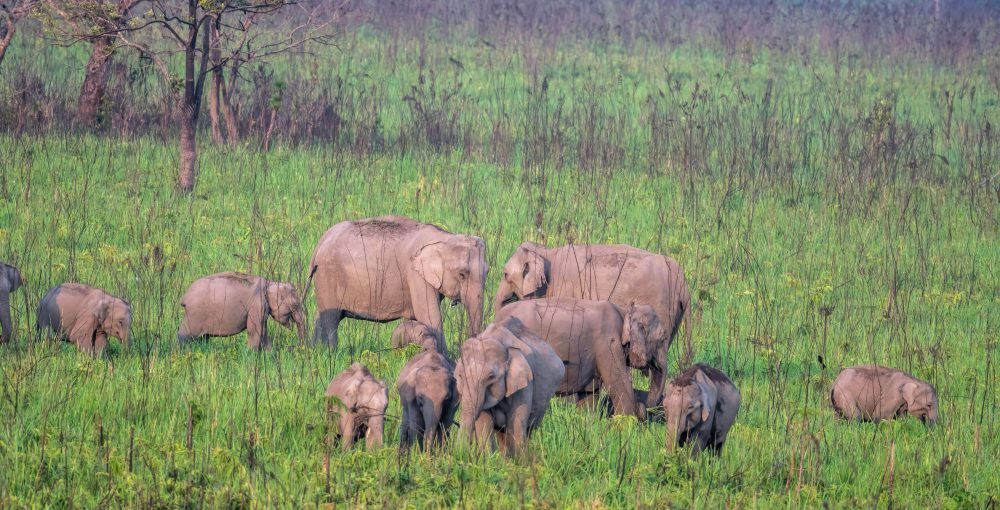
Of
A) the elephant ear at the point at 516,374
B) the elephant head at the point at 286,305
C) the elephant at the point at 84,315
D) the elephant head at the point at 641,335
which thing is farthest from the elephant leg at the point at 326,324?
the elephant ear at the point at 516,374

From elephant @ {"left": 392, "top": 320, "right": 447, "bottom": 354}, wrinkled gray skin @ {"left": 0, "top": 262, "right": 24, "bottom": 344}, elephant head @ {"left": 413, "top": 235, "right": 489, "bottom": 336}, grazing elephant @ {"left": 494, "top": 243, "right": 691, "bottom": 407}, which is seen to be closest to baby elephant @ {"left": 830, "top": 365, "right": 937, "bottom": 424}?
grazing elephant @ {"left": 494, "top": 243, "right": 691, "bottom": 407}

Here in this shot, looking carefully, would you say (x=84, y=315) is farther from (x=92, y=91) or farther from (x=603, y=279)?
(x=92, y=91)

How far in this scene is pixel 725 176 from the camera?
734 inches

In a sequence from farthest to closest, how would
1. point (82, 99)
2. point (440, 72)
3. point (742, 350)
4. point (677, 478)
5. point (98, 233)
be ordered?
point (440, 72) → point (82, 99) → point (98, 233) → point (742, 350) → point (677, 478)

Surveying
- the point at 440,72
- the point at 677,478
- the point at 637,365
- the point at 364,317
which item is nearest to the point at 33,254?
the point at 364,317

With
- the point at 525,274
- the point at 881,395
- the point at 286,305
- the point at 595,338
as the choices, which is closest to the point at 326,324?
the point at 286,305

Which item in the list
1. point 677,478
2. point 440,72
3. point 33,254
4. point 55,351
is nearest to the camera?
point 677,478

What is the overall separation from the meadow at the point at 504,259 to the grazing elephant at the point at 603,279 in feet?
2.03

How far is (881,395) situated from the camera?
32.6 feet

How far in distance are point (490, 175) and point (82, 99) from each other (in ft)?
22.0

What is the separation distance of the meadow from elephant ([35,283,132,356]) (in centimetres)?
21

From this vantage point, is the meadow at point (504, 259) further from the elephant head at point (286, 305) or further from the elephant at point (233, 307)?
the elephant head at point (286, 305)

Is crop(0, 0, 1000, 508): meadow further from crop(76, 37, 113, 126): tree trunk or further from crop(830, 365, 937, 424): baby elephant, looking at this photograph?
crop(76, 37, 113, 126): tree trunk

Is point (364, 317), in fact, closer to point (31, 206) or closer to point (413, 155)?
point (31, 206)
